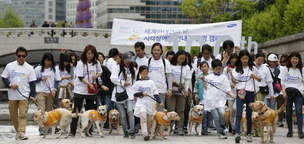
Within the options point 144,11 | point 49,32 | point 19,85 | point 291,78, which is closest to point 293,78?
point 291,78

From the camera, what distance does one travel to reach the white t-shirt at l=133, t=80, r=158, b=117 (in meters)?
9.62

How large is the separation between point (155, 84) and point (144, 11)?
9416 cm

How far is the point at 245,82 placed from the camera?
31.0 ft

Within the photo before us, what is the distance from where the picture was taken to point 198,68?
11391mm

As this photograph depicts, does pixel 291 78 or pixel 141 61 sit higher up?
pixel 141 61

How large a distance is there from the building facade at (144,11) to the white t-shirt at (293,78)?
299 feet

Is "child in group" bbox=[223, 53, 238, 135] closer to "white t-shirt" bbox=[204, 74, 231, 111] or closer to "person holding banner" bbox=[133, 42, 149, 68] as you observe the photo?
"white t-shirt" bbox=[204, 74, 231, 111]

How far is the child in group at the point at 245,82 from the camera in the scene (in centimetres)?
930

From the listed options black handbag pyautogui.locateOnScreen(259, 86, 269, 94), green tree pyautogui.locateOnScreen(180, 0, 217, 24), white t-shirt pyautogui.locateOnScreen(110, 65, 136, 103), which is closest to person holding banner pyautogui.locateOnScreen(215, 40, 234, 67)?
black handbag pyautogui.locateOnScreen(259, 86, 269, 94)

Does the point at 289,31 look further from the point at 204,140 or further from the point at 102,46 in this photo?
the point at 102,46

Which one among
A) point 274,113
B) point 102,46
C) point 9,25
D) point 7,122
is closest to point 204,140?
point 274,113

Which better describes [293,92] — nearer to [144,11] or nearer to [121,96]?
[121,96]

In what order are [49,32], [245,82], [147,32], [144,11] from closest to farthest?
[245,82], [147,32], [49,32], [144,11]

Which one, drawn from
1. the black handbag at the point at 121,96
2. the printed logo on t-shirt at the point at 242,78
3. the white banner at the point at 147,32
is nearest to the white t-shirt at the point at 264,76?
the printed logo on t-shirt at the point at 242,78
